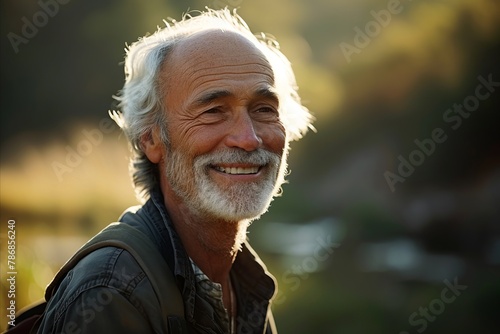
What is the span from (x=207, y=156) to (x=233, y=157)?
0.11 m

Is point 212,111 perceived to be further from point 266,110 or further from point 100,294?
point 100,294

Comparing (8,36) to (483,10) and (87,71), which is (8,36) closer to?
(87,71)

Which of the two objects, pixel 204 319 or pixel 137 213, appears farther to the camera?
pixel 137 213

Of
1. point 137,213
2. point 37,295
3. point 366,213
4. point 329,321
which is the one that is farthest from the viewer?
point 366,213

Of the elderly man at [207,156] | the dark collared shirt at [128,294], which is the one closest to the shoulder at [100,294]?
the dark collared shirt at [128,294]

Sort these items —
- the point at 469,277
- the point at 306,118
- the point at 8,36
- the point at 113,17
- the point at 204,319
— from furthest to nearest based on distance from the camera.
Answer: the point at 113,17 < the point at 8,36 < the point at 469,277 < the point at 306,118 < the point at 204,319

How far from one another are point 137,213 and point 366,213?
7.17 metres

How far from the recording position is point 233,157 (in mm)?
2416

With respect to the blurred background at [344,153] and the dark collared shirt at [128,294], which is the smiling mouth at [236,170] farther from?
the blurred background at [344,153]

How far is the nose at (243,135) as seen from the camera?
2.41 meters

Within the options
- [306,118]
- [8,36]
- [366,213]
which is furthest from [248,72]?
[8,36]

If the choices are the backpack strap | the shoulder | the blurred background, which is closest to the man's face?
the backpack strap

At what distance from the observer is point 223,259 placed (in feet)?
8.74

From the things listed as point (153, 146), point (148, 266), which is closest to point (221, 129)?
point (153, 146)
